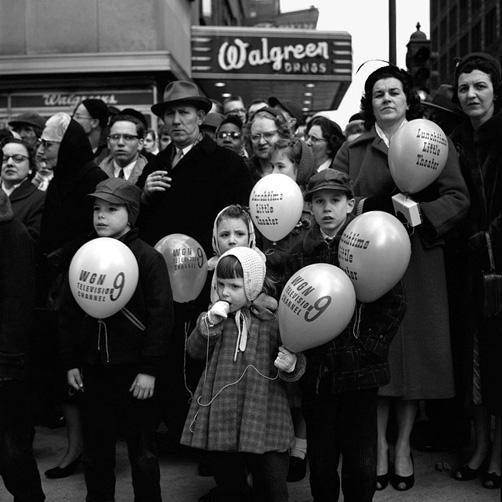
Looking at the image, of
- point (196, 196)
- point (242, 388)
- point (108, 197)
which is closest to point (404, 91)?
point (196, 196)

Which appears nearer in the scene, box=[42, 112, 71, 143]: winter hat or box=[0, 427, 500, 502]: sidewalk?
box=[0, 427, 500, 502]: sidewalk

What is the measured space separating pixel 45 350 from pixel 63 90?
29.7ft

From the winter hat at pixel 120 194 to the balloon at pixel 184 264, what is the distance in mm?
293

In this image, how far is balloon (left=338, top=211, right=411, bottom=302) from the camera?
330 centimetres

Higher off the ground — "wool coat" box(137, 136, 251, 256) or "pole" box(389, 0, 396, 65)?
"pole" box(389, 0, 396, 65)

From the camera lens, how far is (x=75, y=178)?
442 cm

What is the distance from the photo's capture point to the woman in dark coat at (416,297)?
4074 millimetres

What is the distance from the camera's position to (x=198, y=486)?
4.25 metres

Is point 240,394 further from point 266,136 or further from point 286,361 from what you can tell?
point 266,136

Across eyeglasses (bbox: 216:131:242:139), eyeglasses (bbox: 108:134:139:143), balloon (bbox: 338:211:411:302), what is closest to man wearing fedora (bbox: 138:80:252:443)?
eyeglasses (bbox: 108:134:139:143)

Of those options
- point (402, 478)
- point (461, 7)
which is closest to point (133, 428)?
point (402, 478)

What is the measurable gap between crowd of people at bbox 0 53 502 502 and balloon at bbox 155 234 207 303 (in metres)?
0.13

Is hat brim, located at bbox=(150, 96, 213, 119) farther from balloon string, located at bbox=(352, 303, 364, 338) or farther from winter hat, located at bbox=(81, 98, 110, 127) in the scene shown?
balloon string, located at bbox=(352, 303, 364, 338)

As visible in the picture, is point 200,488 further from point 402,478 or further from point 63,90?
point 63,90
